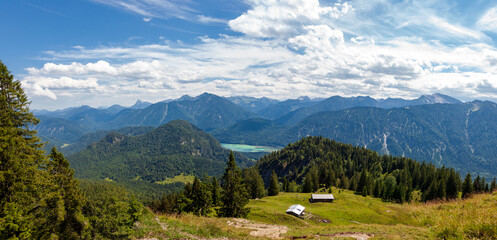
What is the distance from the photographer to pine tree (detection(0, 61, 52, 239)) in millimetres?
16859

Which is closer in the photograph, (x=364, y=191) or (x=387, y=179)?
(x=364, y=191)

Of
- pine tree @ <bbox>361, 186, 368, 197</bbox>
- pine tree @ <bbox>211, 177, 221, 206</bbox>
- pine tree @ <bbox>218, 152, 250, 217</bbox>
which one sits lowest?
pine tree @ <bbox>361, 186, 368, 197</bbox>

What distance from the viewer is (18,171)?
17719 mm

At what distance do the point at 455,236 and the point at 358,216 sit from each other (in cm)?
5678

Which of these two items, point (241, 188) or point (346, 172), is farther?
point (346, 172)

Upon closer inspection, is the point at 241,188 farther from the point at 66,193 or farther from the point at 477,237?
the point at 477,237

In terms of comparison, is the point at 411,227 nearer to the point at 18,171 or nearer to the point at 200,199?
the point at 18,171

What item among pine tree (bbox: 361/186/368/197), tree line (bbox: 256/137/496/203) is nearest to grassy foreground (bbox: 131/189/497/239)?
tree line (bbox: 256/137/496/203)

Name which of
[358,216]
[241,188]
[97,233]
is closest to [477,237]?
[97,233]

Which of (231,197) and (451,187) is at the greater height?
(231,197)

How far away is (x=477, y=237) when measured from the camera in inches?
495

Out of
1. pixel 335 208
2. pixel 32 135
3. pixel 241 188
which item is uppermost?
pixel 32 135

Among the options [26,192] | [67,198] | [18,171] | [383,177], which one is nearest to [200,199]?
[67,198]

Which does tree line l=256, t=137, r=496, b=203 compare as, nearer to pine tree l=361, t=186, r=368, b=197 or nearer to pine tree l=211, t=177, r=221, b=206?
pine tree l=361, t=186, r=368, b=197
